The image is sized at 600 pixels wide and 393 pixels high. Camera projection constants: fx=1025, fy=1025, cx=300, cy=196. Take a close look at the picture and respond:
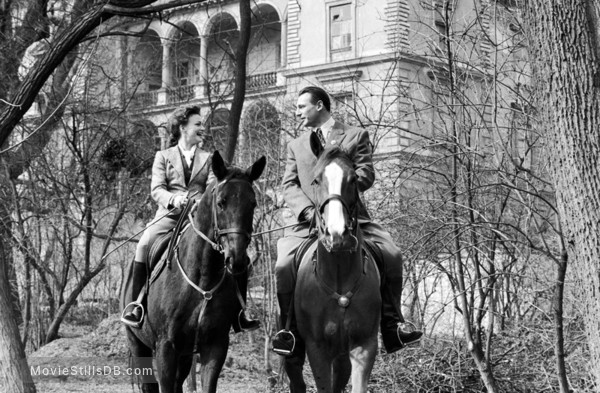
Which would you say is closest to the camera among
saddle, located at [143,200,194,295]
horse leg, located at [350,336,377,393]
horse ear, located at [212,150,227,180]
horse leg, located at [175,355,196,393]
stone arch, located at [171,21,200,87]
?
horse leg, located at [350,336,377,393]

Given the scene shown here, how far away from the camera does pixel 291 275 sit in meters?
8.95

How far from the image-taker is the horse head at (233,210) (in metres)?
8.57

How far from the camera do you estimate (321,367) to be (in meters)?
8.27

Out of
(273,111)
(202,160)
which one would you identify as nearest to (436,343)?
(202,160)

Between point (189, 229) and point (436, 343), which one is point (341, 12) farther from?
point (189, 229)

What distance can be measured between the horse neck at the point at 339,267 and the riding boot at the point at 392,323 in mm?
835

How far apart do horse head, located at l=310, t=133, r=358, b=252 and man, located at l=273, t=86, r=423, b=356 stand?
597 mm

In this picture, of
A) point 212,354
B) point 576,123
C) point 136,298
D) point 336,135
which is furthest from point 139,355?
point 576,123

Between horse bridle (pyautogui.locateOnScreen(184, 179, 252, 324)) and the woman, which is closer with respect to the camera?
horse bridle (pyautogui.locateOnScreen(184, 179, 252, 324))

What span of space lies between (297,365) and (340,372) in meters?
0.81

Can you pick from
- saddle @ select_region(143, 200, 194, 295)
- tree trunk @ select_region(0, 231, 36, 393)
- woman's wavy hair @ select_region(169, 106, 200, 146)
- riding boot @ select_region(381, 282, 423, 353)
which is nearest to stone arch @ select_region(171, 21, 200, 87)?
tree trunk @ select_region(0, 231, 36, 393)

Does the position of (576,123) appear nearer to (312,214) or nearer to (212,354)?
(312,214)

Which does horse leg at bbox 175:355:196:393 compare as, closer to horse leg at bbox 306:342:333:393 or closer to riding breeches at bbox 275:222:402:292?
riding breeches at bbox 275:222:402:292

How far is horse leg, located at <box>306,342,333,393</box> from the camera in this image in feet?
27.0
